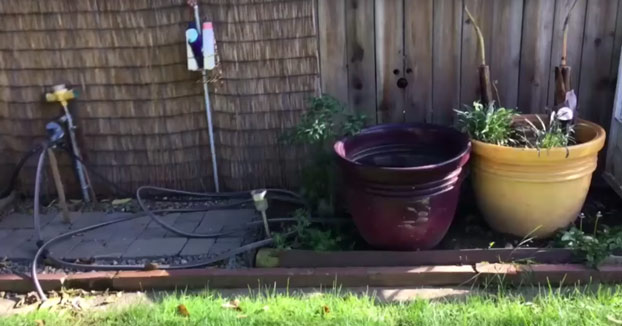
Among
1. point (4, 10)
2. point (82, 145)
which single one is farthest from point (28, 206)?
point (4, 10)

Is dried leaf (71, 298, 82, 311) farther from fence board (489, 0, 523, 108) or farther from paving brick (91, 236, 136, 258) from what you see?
fence board (489, 0, 523, 108)

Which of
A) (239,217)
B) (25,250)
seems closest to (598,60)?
(239,217)

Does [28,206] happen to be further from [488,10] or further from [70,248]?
[488,10]

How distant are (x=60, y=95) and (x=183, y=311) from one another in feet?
5.72

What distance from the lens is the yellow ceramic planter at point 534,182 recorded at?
3182mm

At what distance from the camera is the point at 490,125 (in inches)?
132

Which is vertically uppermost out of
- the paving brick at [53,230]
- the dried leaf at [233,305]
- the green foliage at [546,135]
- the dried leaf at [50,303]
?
the green foliage at [546,135]

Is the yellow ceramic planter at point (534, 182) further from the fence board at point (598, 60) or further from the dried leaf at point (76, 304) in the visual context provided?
the dried leaf at point (76, 304)

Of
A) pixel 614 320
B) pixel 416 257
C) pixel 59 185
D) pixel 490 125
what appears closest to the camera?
pixel 614 320

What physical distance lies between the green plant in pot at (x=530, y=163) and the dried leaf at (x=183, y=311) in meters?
1.61

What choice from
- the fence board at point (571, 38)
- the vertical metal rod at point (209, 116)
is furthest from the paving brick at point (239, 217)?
the fence board at point (571, 38)

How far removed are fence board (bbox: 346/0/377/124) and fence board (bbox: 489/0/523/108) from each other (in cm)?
68

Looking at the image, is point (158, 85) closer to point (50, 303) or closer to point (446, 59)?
point (50, 303)

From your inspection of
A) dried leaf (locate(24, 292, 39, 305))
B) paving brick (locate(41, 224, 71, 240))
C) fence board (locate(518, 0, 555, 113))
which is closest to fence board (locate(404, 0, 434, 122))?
fence board (locate(518, 0, 555, 113))
